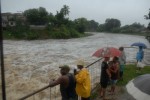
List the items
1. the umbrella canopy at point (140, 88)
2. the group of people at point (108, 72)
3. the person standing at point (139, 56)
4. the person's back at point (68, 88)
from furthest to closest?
1. the person standing at point (139, 56)
2. the group of people at point (108, 72)
3. the person's back at point (68, 88)
4. the umbrella canopy at point (140, 88)

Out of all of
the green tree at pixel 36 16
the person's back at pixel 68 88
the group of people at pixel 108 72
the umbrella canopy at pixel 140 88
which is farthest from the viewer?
the green tree at pixel 36 16

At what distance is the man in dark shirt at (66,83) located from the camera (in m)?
5.26

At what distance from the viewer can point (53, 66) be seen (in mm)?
22875

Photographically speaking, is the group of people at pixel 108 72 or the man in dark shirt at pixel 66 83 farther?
the group of people at pixel 108 72

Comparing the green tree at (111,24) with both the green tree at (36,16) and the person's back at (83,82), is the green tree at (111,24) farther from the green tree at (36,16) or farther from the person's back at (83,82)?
the person's back at (83,82)

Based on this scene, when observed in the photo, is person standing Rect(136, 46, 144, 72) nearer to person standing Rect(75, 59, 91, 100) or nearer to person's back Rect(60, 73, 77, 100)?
person standing Rect(75, 59, 91, 100)

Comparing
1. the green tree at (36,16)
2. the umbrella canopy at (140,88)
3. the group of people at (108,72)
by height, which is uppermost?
the green tree at (36,16)

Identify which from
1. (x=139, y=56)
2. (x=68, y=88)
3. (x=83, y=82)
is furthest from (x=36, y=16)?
(x=68, y=88)

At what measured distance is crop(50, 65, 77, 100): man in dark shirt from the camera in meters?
5.26

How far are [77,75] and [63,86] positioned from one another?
1.89 feet

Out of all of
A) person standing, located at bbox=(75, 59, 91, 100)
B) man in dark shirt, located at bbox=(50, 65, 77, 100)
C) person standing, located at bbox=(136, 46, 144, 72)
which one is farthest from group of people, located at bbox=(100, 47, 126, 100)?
person standing, located at bbox=(136, 46, 144, 72)

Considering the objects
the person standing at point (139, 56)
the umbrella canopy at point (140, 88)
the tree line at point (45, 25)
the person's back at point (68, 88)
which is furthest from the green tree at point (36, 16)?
the umbrella canopy at point (140, 88)

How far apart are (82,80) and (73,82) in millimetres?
460

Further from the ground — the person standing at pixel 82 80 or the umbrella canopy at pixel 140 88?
the umbrella canopy at pixel 140 88
